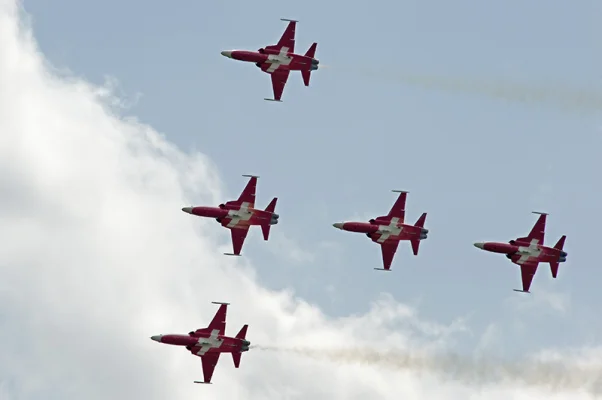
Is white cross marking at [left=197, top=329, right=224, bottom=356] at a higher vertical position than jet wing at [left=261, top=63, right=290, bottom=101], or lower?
lower

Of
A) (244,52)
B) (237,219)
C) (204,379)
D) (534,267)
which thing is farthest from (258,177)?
(534,267)

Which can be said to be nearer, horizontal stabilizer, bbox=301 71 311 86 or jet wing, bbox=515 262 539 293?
horizontal stabilizer, bbox=301 71 311 86

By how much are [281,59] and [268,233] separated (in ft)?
50.8

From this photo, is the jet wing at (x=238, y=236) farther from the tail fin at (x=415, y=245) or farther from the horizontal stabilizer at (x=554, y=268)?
the horizontal stabilizer at (x=554, y=268)

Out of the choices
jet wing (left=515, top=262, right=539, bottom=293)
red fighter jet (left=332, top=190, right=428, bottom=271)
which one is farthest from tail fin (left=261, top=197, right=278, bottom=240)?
jet wing (left=515, top=262, right=539, bottom=293)

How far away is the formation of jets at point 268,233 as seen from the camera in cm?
11438

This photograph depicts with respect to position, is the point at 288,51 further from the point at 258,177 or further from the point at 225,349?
the point at 225,349

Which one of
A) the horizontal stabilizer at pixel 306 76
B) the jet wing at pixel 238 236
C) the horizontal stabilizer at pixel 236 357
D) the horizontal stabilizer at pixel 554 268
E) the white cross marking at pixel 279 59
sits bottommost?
the horizontal stabilizer at pixel 236 357

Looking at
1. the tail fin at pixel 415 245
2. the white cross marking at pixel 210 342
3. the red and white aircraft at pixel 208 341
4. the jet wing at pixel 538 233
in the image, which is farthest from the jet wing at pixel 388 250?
the white cross marking at pixel 210 342

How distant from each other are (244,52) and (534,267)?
106 feet

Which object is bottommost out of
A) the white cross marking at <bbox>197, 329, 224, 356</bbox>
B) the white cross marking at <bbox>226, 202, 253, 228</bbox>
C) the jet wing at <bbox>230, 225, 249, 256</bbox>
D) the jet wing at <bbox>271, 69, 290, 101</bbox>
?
the white cross marking at <bbox>197, 329, 224, 356</bbox>

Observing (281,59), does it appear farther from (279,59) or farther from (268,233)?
(268,233)

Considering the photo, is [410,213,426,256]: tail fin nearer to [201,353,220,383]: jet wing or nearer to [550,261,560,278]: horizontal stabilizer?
[550,261,560,278]: horizontal stabilizer

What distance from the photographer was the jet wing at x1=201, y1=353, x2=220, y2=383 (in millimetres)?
117250
